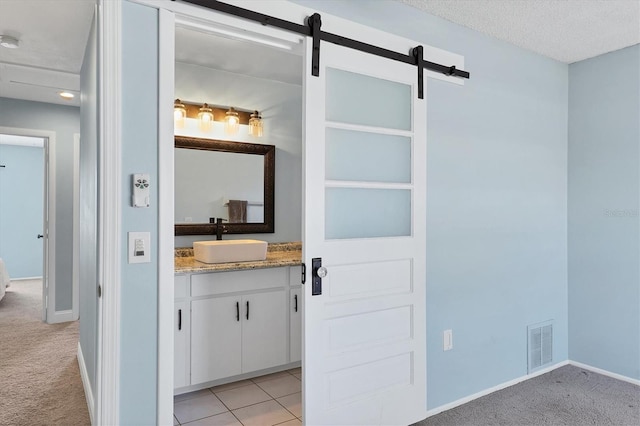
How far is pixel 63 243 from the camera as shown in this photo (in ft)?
15.4

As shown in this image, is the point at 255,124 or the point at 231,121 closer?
the point at 231,121

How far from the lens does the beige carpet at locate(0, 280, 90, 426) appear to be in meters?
2.62

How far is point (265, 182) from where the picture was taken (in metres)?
3.82

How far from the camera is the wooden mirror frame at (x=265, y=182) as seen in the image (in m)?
3.42

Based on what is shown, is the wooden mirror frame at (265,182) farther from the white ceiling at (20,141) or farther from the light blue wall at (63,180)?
the white ceiling at (20,141)

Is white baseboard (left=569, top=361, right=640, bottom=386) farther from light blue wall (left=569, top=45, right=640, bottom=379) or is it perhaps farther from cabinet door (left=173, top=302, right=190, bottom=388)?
cabinet door (left=173, top=302, right=190, bottom=388)

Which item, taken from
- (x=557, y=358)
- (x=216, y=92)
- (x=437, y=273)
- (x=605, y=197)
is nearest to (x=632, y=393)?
(x=557, y=358)

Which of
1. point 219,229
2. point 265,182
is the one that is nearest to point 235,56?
point 265,182

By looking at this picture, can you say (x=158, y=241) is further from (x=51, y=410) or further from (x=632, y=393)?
(x=632, y=393)

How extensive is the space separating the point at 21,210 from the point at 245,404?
265 inches

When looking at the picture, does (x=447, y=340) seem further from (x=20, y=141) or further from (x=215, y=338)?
(x=20, y=141)

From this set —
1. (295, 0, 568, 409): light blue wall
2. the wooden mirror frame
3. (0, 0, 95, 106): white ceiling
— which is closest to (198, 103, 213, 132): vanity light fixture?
the wooden mirror frame

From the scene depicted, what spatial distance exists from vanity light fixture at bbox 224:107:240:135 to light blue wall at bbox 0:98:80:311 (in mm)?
2226

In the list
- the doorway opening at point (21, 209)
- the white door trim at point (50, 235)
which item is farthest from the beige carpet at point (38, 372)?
the doorway opening at point (21, 209)
